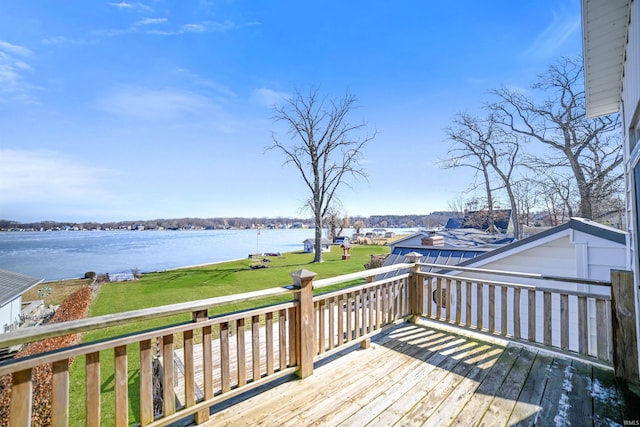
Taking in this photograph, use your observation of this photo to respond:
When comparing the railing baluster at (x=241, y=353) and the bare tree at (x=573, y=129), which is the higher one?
the bare tree at (x=573, y=129)

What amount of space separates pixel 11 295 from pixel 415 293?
14.7m

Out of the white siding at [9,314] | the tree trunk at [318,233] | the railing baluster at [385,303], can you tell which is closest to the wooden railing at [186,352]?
the railing baluster at [385,303]

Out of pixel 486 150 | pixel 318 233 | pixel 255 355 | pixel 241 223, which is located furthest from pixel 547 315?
pixel 241 223

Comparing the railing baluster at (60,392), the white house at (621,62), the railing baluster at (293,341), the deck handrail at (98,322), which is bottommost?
the railing baluster at (293,341)

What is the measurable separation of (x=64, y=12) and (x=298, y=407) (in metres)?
7.94

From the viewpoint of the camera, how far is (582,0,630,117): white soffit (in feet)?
8.06

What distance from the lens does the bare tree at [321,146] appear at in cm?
1998

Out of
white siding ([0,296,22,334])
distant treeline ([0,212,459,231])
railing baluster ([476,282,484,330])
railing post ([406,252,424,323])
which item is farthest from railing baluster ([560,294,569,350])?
distant treeline ([0,212,459,231])

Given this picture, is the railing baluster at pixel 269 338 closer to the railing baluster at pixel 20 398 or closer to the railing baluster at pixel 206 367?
the railing baluster at pixel 206 367

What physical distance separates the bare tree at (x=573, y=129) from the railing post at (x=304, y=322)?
51.7ft

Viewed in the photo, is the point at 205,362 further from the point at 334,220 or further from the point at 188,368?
the point at 334,220

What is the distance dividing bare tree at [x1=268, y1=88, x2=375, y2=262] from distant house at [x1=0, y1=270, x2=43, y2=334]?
14581 mm

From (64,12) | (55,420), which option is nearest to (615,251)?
(55,420)

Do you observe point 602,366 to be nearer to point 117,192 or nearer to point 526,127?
point 526,127
